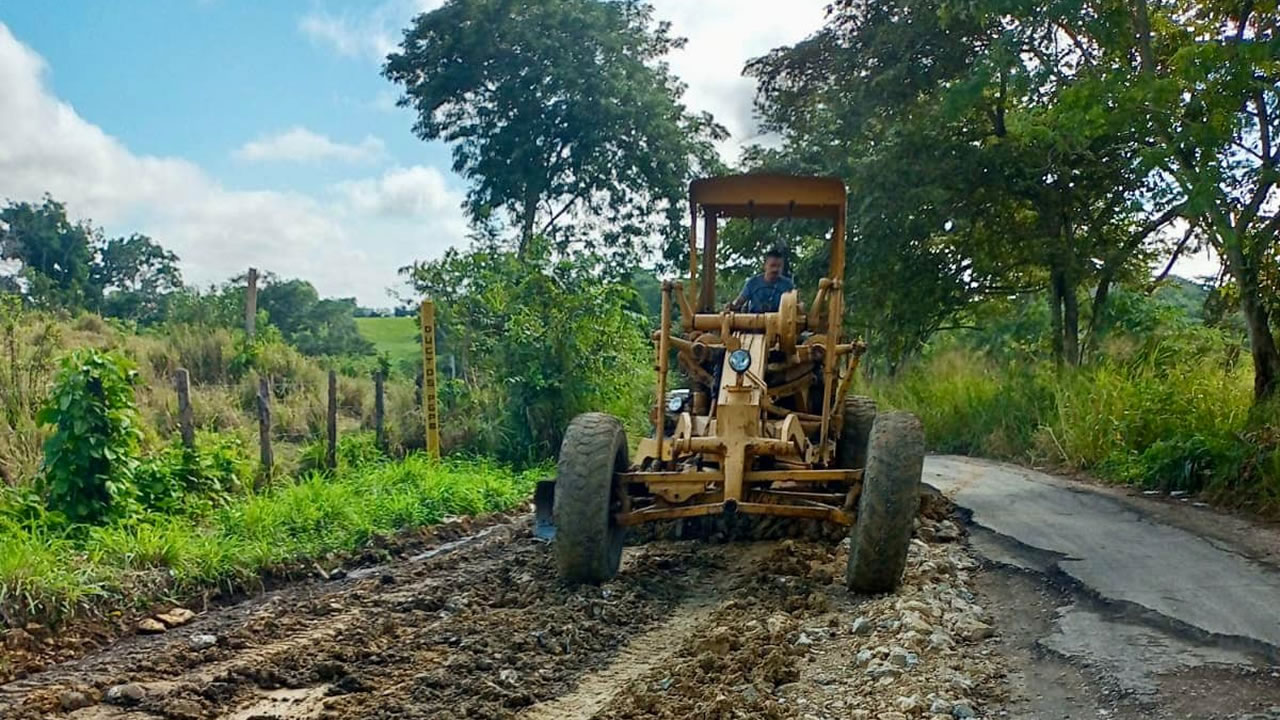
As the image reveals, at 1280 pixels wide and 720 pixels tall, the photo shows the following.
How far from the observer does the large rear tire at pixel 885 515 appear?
6391 millimetres

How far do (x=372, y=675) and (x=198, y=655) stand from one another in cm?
113

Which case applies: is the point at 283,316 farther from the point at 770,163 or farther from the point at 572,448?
the point at 572,448

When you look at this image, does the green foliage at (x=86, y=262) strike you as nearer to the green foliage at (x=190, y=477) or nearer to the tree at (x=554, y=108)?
the tree at (x=554, y=108)

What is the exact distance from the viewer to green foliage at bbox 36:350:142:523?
27.9ft

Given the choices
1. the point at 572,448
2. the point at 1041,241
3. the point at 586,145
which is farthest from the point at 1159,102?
the point at 586,145

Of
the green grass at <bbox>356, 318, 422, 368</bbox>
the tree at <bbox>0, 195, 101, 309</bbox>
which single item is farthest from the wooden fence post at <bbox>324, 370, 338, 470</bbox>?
the green grass at <bbox>356, 318, 422, 368</bbox>

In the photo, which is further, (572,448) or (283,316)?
(283,316)

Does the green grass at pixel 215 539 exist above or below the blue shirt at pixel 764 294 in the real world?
below

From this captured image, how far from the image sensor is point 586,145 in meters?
24.4

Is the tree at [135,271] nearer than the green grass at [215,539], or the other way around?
the green grass at [215,539]

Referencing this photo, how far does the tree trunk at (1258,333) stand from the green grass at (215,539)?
7.14m

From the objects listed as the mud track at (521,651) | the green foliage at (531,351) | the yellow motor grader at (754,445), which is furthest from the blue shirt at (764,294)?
the green foliage at (531,351)

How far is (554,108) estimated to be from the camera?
24266mm

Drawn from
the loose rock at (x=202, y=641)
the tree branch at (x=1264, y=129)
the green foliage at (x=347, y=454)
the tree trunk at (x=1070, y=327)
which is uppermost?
the tree branch at (x=1264, y=129)
